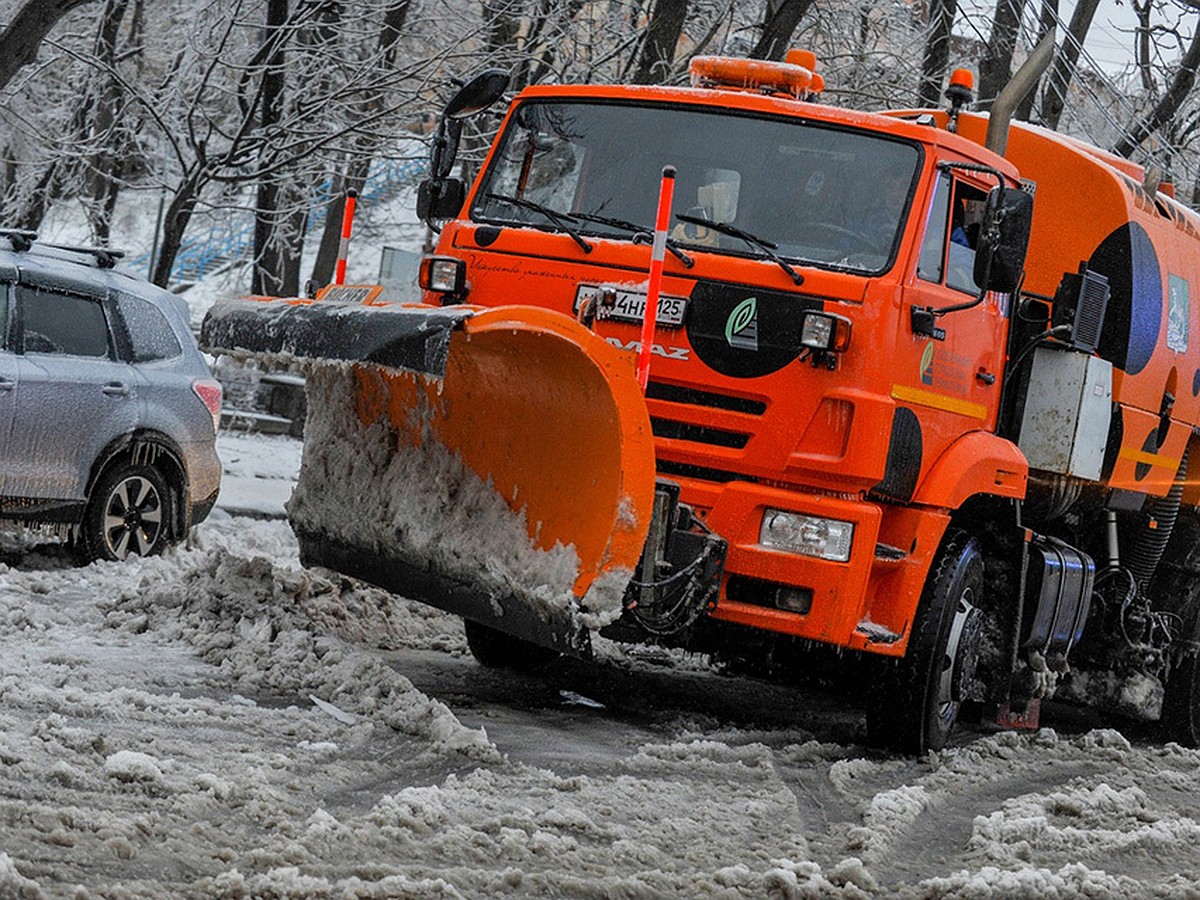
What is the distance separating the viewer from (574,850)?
5.04 m

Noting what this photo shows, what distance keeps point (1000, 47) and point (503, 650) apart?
531 inches

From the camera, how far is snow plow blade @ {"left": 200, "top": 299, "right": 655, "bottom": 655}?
6176mm

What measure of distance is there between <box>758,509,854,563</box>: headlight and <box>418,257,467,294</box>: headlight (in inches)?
67.8

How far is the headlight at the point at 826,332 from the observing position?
267 inches

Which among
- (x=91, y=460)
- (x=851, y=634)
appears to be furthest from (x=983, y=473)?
(x=91, y=460)

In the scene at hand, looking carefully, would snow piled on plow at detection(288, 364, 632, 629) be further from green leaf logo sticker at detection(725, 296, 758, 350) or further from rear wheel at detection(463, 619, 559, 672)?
rear wheel at detection(463, 619, 559, 672)

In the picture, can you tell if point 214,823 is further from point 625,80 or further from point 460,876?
point 625,80

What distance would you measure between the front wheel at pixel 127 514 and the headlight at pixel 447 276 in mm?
3314

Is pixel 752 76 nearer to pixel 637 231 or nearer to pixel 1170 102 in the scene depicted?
pixel 637 231

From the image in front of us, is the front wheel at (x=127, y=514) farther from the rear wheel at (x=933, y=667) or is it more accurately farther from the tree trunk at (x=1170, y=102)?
the tree trunk at (x=1170, y=102)

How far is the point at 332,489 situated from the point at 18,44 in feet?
12.3

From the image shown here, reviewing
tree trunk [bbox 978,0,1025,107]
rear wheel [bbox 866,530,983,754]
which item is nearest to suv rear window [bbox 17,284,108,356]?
rear wheel [bbox 866,530,983,754]

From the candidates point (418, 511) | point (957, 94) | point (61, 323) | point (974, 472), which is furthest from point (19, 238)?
point (974, 472)

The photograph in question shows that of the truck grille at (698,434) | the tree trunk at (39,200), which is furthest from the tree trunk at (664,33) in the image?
the truck grille at (698,434)
